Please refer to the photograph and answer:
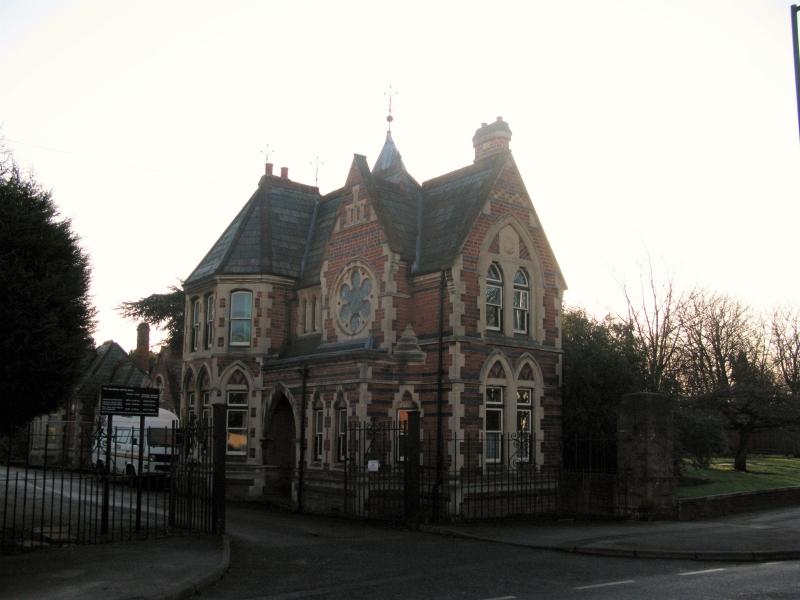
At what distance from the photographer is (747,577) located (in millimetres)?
11430

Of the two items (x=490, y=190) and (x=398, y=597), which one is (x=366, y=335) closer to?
(x=490, y=190)

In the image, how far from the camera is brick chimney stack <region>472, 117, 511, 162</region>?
1064 inches

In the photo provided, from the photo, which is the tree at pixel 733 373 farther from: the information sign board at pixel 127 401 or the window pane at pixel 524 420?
the information sign board at pixel 127 401

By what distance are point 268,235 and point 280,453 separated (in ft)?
25.4

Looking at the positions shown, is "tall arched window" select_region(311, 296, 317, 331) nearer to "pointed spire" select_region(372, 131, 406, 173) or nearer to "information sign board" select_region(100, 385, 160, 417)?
"information sign board" select_region(100, 385, 160, 417)

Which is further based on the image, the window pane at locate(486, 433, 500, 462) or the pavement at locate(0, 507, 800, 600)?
the window pane at locate(486, 433, 500, 462)

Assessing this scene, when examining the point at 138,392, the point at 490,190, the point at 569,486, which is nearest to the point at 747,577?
the point at 569,486

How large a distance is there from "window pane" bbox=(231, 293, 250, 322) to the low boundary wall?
15050 millimetres

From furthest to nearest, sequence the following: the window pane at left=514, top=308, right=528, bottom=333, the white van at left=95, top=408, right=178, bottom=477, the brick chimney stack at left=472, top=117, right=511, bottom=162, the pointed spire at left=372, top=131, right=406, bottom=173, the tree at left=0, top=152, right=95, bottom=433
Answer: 1. the pointed spire at left=372, top=131, right=406, bottom=173
2. the white van at left=95, top=408, right=178, bottom=477
3. the brick chimney stack at left=472, top=117, right=511, bottom=162
4. the window pane at left=514, top=308, right=528, bottom=333
5. the tree at left=0, top=152, right=95, bottom=433

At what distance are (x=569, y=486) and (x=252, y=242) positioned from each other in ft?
Answer: 44.9

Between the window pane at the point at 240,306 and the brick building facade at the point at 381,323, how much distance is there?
0.05m

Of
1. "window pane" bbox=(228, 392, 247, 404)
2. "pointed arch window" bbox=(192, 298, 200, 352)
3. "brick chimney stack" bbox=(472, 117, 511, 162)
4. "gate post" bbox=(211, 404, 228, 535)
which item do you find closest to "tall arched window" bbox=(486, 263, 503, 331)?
"brick chimney stack" bbox=(472, 117, 511, 162)

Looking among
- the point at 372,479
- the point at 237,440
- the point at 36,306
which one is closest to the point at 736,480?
the point at 372,479

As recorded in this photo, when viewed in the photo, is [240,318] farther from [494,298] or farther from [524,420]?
[524,420]
